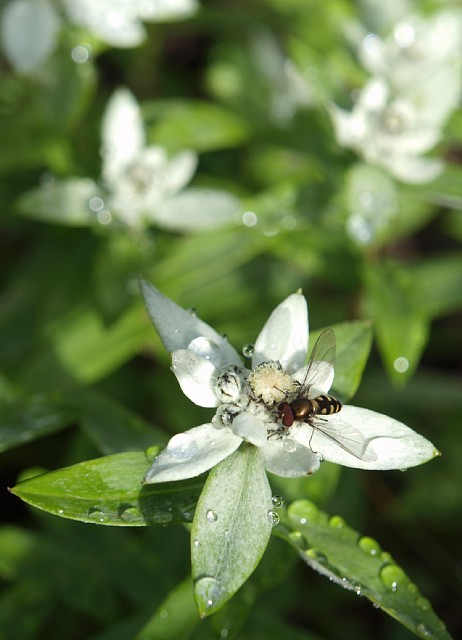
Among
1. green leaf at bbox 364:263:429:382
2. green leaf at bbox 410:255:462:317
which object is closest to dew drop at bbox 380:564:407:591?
green leaf at bbox 364:263:429:382

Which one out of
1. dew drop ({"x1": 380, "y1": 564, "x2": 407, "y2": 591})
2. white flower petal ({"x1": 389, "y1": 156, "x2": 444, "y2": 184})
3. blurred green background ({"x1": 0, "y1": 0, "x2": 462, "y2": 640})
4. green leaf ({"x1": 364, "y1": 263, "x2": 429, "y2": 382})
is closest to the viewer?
dew drop ({"x1": 380, "y1": 564, "x2": 407, "y2": 591})

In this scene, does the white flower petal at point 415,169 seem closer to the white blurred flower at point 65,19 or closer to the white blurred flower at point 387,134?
the white blurred flower at point 387,134

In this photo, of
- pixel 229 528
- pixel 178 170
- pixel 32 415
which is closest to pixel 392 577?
pixel 229 528

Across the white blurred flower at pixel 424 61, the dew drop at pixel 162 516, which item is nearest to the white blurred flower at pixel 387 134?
the white blurred flower at pixel 424 61

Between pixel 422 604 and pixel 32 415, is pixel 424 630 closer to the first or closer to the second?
pixel 422 604

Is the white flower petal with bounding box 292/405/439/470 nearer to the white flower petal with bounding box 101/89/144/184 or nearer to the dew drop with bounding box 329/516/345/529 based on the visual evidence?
the dew drop with bounding box 329/516/345/529

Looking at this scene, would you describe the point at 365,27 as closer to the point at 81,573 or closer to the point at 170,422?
the point at 170,422

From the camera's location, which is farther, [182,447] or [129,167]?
[129,167]
